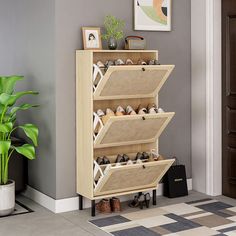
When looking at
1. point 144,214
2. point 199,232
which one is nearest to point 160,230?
point 199,232

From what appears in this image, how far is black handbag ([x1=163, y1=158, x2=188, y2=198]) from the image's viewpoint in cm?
458

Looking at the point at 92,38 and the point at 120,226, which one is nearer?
the point at 120,226

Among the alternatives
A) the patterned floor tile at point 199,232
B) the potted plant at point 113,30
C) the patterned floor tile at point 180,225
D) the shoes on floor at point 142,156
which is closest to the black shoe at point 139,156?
the shoes on floor at point 142,156

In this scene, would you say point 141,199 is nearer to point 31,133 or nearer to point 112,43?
point 31,133

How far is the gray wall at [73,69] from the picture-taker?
4.09 m

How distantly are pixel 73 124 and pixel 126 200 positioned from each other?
90 centimetres

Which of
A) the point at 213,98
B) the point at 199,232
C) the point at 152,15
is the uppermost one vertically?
the point at 152,15

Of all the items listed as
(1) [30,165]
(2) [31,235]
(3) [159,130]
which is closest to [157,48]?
(3) [159,130]

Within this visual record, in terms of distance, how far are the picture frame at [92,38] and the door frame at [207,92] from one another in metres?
1.10

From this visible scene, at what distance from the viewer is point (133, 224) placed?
150 inches

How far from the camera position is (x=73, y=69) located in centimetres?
415

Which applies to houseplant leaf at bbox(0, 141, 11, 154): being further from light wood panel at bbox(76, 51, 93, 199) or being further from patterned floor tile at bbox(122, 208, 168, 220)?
patterned floor tile at bbox(122, 208, 168, 220)

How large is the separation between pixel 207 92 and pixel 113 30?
3.70 feet

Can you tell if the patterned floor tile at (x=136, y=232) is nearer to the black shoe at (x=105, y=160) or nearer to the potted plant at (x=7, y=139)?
the black shoe at (x=105, y=160)
